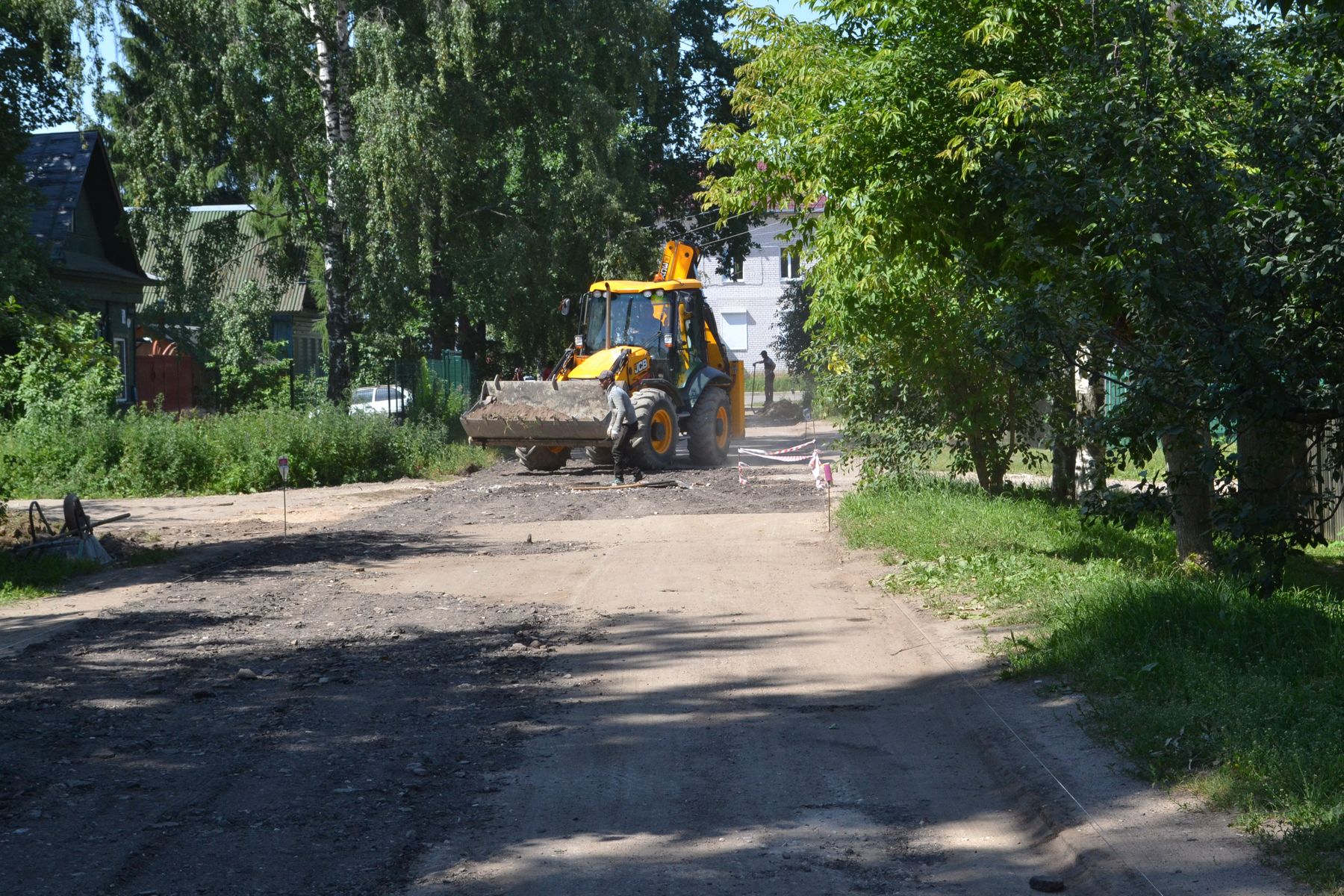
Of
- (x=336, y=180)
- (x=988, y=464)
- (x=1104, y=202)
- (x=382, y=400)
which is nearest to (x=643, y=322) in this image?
(x=336, y=180)

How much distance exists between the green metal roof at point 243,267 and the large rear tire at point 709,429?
1087 centimetres

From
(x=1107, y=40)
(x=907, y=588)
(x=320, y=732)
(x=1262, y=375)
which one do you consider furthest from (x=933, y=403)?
(x=320, y=732)

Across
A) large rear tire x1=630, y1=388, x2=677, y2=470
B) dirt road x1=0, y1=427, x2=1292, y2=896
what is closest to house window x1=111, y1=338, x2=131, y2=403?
large rear tire x1=630, y1=388, x2=677, y2=470

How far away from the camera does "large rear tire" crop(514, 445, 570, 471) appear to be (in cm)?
2230

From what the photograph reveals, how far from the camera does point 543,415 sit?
2041 cm

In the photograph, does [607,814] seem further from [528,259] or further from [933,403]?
[528,259]

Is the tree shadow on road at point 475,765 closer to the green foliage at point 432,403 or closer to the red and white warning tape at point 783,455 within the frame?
the red and white warning tape at point 783,455

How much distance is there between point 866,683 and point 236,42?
67.2 ft

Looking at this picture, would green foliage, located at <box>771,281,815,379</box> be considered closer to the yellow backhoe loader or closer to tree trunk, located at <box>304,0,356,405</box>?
the yellow backhoe loader

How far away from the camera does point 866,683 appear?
771cm

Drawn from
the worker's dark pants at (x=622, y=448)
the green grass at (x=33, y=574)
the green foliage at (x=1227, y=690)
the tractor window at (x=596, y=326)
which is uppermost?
the tractor window at (x=596, y=326)

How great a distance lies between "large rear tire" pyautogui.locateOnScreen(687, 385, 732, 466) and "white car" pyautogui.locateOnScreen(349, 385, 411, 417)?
5883 mm

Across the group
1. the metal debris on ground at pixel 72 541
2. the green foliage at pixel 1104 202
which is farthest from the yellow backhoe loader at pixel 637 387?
the metal debris on ground at pixel 72 541

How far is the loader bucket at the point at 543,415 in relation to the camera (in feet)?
66.4
